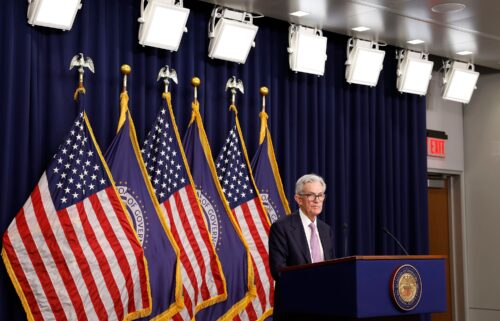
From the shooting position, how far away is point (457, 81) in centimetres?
829

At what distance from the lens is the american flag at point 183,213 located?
6113 millimetres

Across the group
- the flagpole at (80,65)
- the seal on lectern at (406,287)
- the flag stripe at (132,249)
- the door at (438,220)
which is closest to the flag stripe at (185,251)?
the flag stripe at (132,249)

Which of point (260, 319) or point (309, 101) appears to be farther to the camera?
point (309, 101)

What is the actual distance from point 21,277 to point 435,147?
5168mm

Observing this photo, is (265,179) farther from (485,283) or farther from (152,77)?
(485,283)

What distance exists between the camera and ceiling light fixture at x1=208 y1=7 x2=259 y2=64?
6.58 metres

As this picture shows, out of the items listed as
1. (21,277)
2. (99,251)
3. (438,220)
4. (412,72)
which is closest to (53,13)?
(99,251)

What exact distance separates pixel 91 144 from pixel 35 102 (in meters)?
0.49

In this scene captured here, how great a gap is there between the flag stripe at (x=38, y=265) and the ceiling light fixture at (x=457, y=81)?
464 centimetres

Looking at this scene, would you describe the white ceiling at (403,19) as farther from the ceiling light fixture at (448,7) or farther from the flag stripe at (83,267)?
the flag stripe at (83,267)

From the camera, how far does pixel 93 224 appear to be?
18.4 feet

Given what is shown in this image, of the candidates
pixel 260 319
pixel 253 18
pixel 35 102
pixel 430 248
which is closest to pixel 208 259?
pixel 260 319

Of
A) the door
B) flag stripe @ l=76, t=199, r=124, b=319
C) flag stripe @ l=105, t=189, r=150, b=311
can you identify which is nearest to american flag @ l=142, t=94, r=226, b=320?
flag stripe @ l=105, t=189, r=150, b=311

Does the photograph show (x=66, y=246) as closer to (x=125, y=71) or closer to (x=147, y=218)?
(x=147, y=218)
